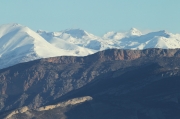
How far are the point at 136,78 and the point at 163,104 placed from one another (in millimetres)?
27128

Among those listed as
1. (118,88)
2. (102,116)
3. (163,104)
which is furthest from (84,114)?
(118,88)

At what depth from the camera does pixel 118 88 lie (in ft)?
565

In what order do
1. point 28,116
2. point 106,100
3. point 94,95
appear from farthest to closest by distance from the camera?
point 94,95 < point 106,100 < point 28,116

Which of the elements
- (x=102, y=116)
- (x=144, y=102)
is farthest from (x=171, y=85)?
(x=102, y=116)

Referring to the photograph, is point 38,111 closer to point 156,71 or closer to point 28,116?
point 28,116

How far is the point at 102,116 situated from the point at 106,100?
10.7 metres

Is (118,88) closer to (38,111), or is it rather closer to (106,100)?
(106,100)

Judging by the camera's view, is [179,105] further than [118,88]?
No

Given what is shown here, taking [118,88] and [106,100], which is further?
[118,88]

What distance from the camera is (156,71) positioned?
176750mm

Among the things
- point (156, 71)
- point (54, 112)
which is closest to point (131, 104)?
point (54, 112)

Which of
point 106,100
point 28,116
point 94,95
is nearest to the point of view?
point 28,116

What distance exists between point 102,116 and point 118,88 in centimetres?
2555

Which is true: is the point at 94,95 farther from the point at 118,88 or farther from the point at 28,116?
the point at 28,116
